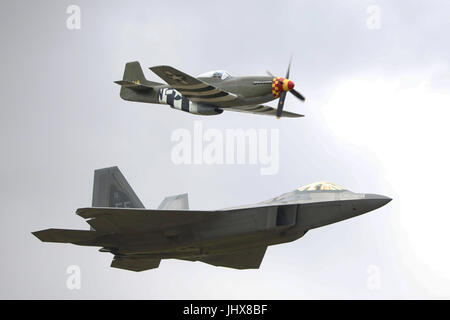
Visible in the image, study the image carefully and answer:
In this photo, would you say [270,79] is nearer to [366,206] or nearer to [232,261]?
[232,261]

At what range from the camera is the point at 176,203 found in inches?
1371

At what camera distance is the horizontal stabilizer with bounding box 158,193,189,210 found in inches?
1366

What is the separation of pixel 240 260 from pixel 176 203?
479 cm

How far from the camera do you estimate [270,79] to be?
39.4 m

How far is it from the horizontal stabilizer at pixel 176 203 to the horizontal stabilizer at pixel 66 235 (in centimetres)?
439

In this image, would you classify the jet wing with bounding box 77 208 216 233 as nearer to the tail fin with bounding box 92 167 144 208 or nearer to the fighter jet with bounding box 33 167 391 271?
the fighter jet with bounding box 33 167 391 271

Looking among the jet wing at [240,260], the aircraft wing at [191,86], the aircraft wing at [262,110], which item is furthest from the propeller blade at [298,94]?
the jet wing at [240,260]

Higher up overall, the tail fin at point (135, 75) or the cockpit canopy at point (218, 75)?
the tail fin at point (135, 75)

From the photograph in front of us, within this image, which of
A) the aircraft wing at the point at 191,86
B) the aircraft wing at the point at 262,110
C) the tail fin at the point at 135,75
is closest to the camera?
the aircraft wing at the point at 191,86

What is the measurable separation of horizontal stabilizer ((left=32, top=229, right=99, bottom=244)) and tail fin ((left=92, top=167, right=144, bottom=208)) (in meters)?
3.28

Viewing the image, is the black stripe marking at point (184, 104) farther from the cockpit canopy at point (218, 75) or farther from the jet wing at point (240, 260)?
the jet wing at point (240, 260)

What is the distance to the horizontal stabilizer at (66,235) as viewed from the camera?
30.8 m

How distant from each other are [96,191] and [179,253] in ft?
17.7

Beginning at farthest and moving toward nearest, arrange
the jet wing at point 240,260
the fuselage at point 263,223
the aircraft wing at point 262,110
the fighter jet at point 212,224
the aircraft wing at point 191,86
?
the aircraft wing at point 262,110 < the aircraft wing at point 191,86 < the jet wing at point 240,260 < the fighter jet at point 212,224 < the fuselage at point 263,223
